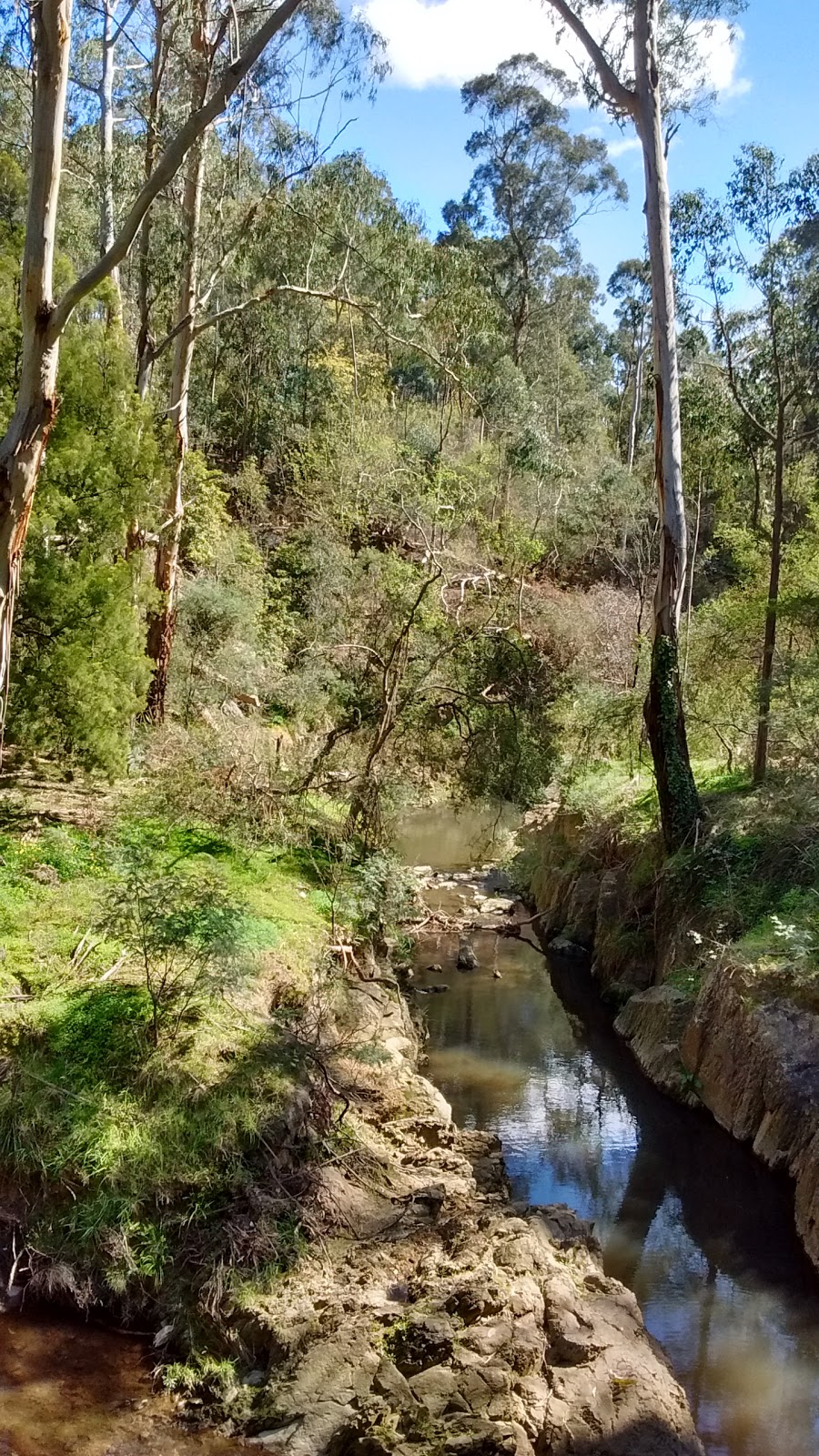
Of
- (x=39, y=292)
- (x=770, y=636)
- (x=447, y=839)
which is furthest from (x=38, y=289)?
(x=447, y=839)

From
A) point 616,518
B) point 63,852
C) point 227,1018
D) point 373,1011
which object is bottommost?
point 373,1011

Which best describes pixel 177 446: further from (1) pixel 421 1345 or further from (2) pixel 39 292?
(1) pixel 421 1345

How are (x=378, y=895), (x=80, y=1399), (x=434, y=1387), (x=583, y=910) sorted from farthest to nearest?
(x=583, y=910) → (x=378, y=895) → (x=80, y=1399) → (x=434, y=1387)

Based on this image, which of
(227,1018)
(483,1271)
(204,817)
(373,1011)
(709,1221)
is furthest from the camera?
(204,817)

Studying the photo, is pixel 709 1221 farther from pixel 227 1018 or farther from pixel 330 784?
pixel 330 784

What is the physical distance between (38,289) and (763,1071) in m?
7.62

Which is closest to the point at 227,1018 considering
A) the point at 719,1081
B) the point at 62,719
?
the point at 62,719

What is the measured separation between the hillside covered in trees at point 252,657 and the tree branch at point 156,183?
0.11 feet

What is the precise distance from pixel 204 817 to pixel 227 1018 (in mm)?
4133

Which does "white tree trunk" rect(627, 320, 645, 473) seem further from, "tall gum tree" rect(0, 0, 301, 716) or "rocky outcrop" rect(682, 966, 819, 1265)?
"tall gum tree" rect(0, 0, 301, 716)

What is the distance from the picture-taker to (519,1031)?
10.5 m

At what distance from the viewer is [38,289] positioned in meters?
6.20

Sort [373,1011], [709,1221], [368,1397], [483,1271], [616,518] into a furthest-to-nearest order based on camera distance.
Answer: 1. [616,518]
2. [373,1011]
3. [709,1221]
4. [483,1271]
5. [368,1397]

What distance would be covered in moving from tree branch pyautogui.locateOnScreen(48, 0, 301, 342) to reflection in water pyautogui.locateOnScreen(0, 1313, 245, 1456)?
18.3 feet
